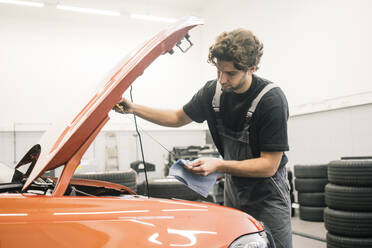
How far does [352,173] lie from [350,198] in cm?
25

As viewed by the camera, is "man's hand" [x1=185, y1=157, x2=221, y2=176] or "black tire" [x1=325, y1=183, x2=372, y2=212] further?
"black tire" [x1=325, y1=183, x2=372, y2=212]

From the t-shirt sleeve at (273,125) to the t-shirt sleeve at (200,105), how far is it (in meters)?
0.34

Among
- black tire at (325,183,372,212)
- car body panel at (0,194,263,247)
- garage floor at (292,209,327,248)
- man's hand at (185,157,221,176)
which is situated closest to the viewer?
car body panel at (0,194,263,247)

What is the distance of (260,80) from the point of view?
5.50 feet

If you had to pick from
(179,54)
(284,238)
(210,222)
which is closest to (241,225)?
(210,222)

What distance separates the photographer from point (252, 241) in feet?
3.02

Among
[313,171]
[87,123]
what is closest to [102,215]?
[87,123]

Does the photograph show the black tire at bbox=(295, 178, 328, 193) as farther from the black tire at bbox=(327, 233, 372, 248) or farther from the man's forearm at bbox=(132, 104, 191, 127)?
the man's forearm at bbox=(132, 104, 191, 127)

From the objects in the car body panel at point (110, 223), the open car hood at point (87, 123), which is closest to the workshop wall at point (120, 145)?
the open car hood at point (87, 123)

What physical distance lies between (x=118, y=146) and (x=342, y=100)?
5.72 m

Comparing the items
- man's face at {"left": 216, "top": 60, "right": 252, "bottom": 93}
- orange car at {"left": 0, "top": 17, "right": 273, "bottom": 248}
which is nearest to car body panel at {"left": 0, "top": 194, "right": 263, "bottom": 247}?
orange car at {"left": 0, "top": 17, "right": 273, "bottom": 248}

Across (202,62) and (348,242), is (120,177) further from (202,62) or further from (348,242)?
(202,62)

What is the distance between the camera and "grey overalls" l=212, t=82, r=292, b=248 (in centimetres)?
160

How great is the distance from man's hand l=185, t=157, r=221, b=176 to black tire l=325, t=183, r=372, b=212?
2444 millimetres
